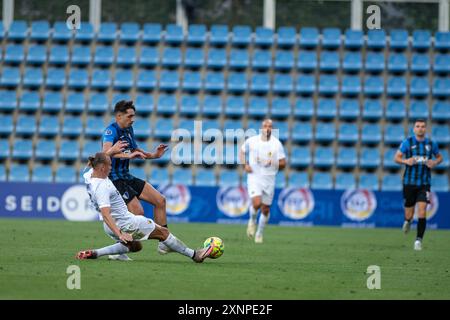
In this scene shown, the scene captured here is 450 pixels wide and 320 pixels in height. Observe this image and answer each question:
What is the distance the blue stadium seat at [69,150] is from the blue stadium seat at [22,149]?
99cm

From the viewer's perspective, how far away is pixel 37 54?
32.5 meters

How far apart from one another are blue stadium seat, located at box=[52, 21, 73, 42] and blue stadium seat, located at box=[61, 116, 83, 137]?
341cm

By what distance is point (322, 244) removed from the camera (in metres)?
18.5

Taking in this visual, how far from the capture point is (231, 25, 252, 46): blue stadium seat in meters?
32.5

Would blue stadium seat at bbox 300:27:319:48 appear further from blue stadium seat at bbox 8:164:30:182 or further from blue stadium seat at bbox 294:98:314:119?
blue stadium seat at bbox 8:164:30:182

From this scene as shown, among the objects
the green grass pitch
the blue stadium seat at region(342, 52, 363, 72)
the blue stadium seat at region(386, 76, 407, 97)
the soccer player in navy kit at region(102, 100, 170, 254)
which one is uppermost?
the blue stadium seat at region(342, 52, 363, 72)

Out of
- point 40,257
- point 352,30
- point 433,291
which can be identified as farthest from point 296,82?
point 433,291

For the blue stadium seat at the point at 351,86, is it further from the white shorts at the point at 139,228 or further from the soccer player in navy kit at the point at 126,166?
the white shorts at the point at 139,228

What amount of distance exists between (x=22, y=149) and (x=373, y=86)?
40.1ft

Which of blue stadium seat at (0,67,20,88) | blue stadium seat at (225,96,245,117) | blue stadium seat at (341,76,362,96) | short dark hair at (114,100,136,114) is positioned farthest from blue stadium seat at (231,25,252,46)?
short dark hair at (114,100,136,114)

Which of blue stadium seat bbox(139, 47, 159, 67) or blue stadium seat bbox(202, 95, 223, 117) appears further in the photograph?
blue stadium seat bbox(139, 47, 159, 67)

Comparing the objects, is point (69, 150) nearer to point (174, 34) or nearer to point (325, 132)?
point (174, 34)

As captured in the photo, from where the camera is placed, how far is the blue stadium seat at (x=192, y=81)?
31.5 metres

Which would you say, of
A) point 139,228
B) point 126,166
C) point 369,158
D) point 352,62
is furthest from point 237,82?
point 139,228
